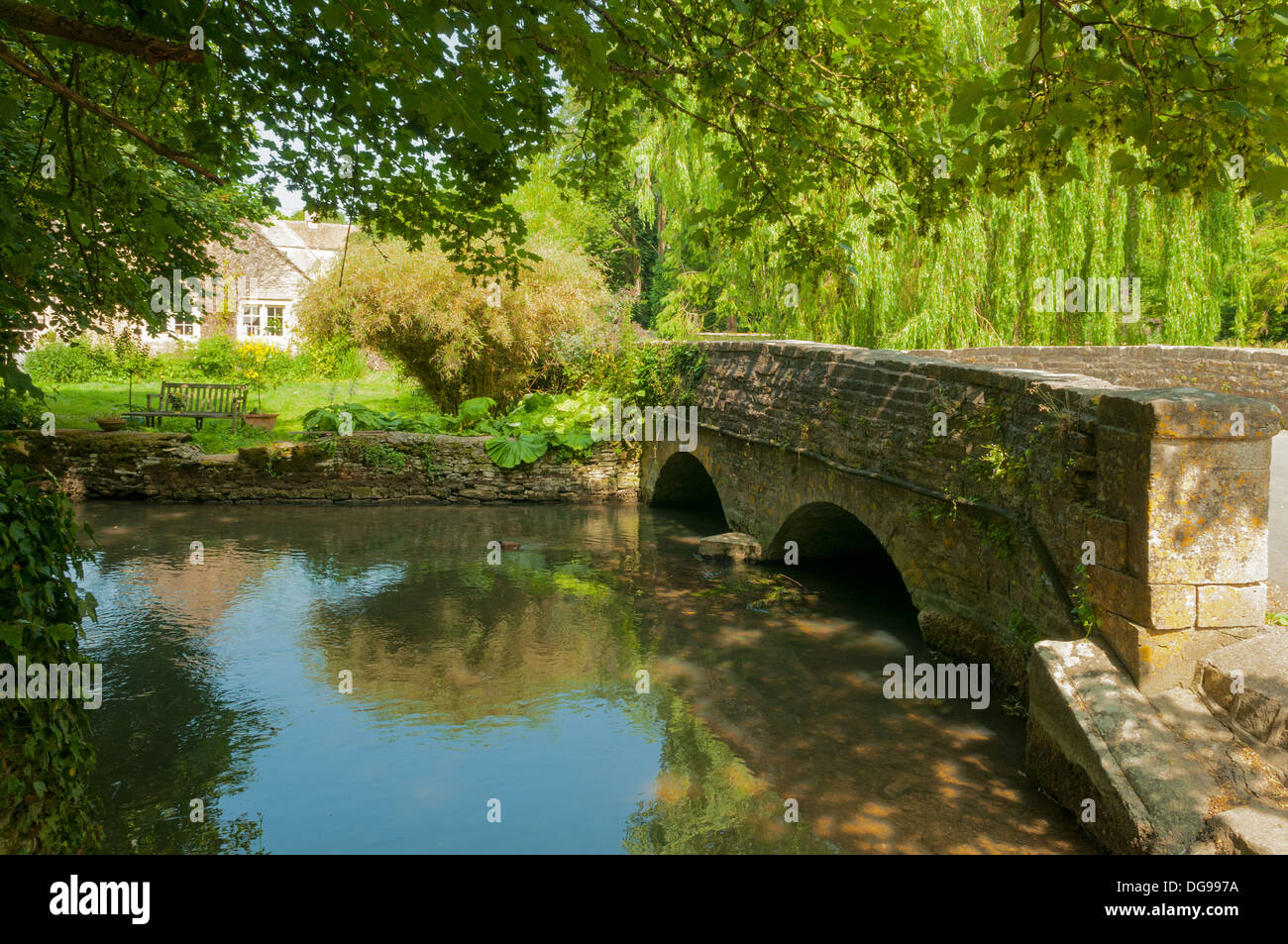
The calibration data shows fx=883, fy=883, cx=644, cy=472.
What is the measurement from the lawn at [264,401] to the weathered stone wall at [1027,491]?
11.4 m

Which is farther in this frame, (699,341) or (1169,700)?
(699,341)

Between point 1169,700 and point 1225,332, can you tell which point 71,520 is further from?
point 1225,332

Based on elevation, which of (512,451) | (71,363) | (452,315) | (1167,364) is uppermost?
(452,315)

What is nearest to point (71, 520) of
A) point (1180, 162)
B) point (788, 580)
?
point (1180, 162)

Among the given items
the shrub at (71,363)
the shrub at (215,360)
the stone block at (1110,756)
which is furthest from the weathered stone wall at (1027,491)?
the shrub at (71,363)

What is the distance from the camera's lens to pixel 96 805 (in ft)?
15.0

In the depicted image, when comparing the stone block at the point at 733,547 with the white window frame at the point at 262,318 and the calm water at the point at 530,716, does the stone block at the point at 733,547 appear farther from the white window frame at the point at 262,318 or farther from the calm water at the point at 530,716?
the white window frame at the point at 262,318

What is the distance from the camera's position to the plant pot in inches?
728

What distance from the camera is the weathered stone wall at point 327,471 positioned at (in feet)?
52.5

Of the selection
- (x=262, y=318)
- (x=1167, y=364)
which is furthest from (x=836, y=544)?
(x=262, y=318)

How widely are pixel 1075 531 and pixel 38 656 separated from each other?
576 cm
